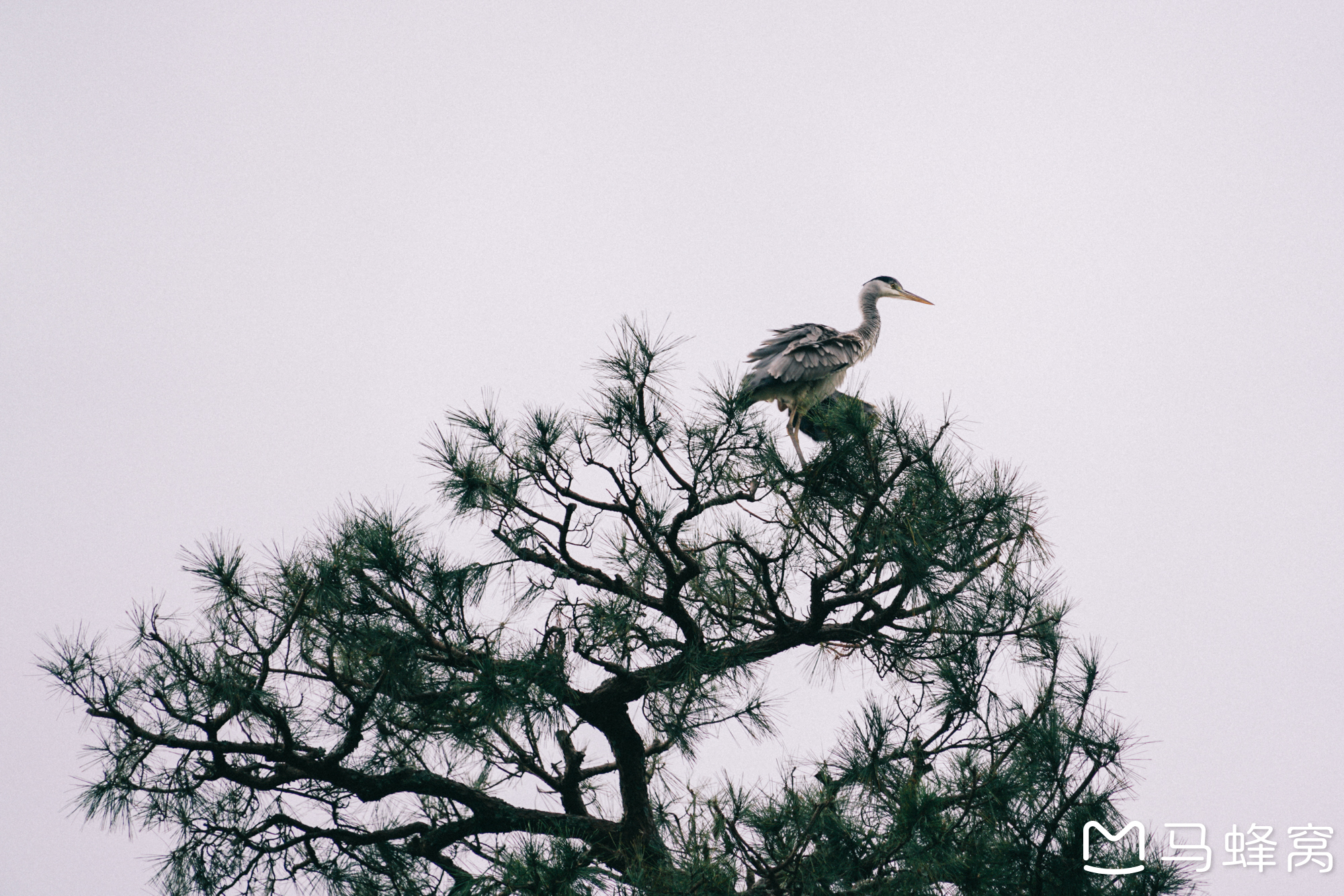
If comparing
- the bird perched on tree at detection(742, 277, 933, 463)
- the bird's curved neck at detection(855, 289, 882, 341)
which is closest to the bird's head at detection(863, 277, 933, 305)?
the bird's curved neck at detection(855, 289, 882, 341)

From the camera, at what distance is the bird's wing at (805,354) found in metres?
3.23

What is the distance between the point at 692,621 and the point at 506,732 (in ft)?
1.70

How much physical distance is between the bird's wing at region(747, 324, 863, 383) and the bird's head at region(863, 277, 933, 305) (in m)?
1.02

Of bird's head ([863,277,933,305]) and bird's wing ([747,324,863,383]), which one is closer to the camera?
bird's wing ([747,324,863,383])

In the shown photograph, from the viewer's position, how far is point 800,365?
3275mm

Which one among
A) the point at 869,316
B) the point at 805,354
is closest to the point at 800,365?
the point at 805,354

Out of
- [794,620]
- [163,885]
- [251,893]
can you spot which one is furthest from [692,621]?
[163,885]

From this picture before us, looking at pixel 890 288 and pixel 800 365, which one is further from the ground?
pixel 890 288

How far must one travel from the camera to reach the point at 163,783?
90.2 inches

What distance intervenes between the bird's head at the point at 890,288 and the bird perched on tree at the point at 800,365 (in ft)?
3.21

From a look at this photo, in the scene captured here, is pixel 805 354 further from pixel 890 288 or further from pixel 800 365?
pixel 890 288

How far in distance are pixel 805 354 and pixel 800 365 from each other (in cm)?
6

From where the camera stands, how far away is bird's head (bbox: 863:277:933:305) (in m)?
4.53

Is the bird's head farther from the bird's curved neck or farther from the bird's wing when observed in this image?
the bird's wing
